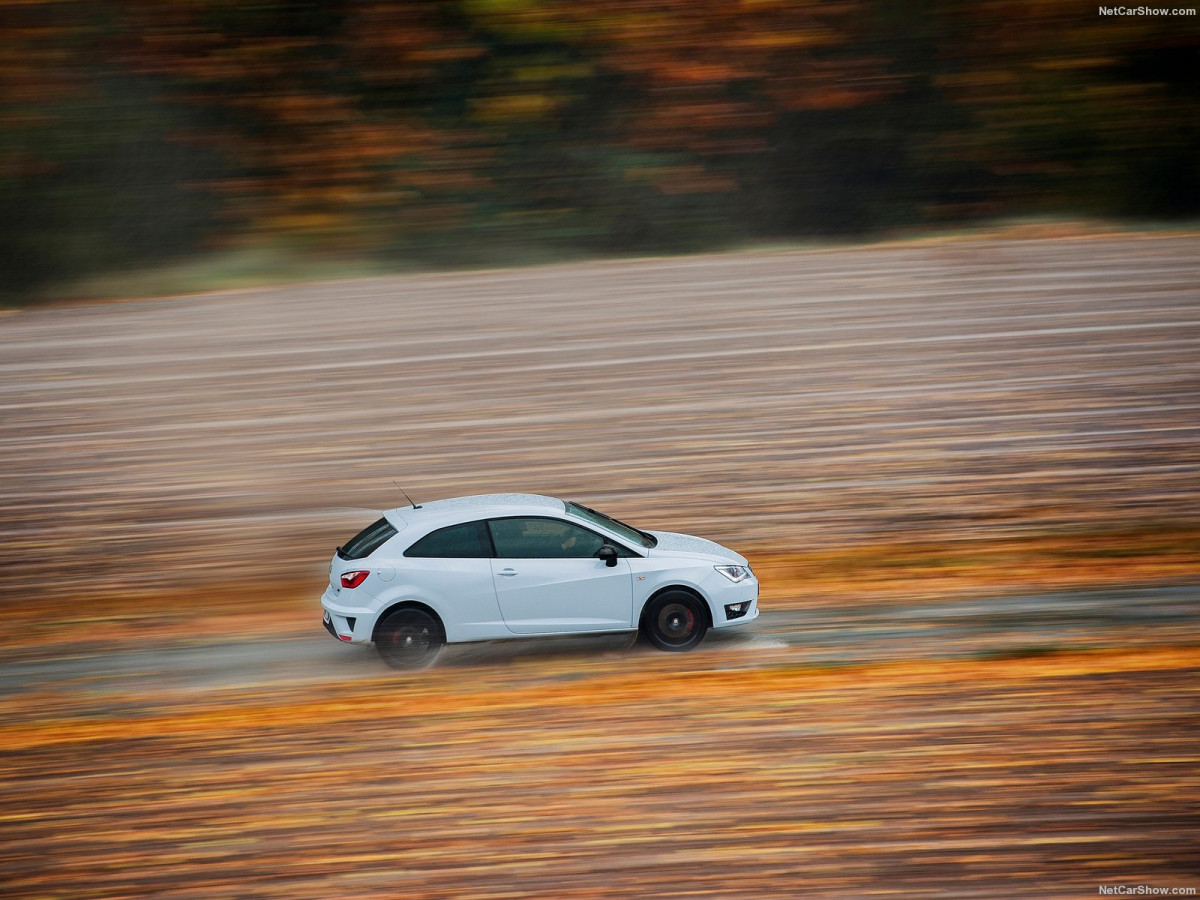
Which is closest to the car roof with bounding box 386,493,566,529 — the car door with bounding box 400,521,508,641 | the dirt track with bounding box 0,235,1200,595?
the car door with bounding box 400,521,508,641

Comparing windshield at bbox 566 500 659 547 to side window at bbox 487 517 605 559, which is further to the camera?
windshield at bbox 566 500 659 547

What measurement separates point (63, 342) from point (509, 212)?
261 inches

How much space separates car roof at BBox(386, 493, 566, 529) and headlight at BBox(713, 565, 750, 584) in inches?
54.4

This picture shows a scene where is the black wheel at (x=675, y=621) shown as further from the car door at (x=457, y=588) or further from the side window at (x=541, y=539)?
the car door at (x=457, y=588)

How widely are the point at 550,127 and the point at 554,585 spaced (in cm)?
1048

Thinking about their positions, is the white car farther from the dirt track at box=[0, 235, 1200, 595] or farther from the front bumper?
the dirt track at box=[0, 235, 1200, 595]

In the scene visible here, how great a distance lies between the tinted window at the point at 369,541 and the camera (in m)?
8.85

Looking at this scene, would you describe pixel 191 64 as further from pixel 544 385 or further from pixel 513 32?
pixel 544 385

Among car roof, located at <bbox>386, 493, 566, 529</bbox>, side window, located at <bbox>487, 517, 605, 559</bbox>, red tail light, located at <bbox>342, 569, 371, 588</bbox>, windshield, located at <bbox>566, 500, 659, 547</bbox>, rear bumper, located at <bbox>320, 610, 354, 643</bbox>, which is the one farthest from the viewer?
windshield, located at <bbox>566, 500, 659, 547</bbox>

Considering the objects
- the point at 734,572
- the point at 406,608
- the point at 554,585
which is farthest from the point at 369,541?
the point at 734,572

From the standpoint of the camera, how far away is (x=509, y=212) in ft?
56.0

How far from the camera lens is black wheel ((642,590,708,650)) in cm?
887

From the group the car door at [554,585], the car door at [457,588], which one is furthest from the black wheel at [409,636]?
the car door at [554,585]

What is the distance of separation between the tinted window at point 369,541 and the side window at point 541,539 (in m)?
0.84
